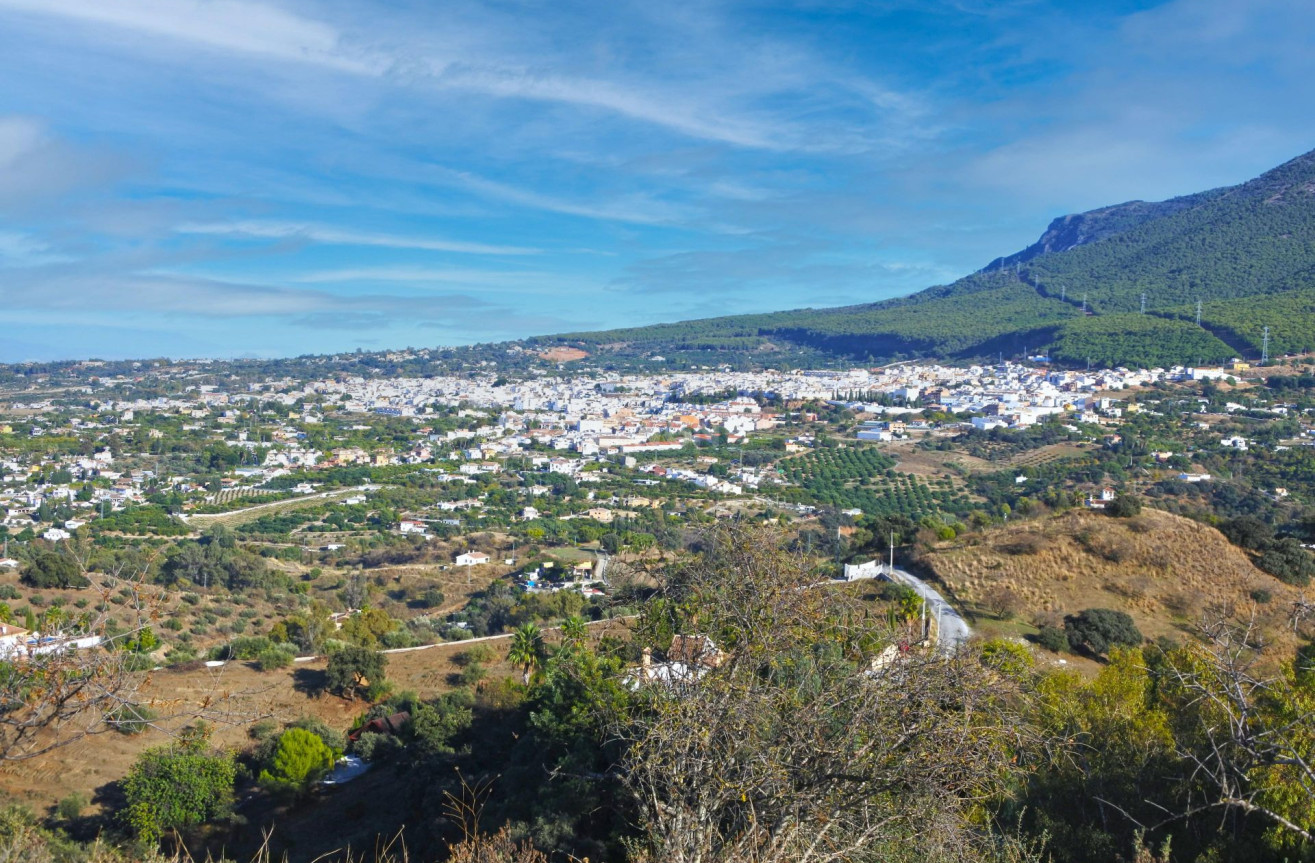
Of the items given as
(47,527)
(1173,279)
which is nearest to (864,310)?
(1173,279)

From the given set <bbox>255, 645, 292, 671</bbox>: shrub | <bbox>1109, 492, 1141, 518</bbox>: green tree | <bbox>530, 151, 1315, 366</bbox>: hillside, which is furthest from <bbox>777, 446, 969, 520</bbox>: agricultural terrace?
<bbox>530, 151, 1315, 366</bbox>: hillside

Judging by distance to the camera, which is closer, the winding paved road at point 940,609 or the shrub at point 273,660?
the winding paved road at point 940,609

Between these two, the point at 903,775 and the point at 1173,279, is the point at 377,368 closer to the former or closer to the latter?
the point at 1173,279

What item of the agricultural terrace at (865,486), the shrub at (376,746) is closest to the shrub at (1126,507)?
the agricultural terrace at (865,486)

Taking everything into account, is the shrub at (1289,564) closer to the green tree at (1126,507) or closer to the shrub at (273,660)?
the green tree at (1126,507)

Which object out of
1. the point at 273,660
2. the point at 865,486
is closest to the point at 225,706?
the point at 273,660

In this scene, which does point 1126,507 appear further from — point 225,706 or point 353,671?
point 225,706
